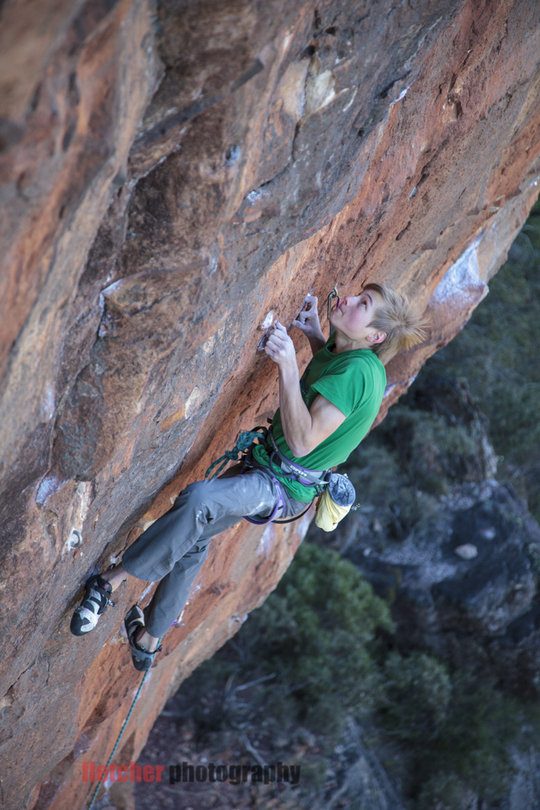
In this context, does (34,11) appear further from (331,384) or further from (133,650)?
(133,650)

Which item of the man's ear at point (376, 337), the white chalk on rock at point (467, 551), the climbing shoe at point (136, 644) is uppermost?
the man's ear at point (376, 337)

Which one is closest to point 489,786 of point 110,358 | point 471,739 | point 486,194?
point 471,739

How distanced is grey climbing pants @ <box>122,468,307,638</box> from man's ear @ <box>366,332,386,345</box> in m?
0.76

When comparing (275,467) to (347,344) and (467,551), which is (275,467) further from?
(467,551)

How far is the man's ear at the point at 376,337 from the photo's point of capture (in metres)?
3.11

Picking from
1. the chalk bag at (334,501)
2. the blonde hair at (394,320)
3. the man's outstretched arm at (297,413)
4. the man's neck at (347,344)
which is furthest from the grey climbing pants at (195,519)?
the blonde hair at (394,320)

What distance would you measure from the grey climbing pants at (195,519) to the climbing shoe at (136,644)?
1.46 feet

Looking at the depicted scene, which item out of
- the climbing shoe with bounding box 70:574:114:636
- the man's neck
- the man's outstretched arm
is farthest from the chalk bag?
the climbing shoe with bounding box 70:574:114:636

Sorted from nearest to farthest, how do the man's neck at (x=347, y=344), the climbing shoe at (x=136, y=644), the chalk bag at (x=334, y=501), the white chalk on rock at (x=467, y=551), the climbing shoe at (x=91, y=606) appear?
1. the climbing shoe at (x=91, y=606)
2. the man's neck at (x=347, y=344)
3. the chalk bag at (x=334, y=501)
4. the climbing shoe at (x=136, y=644)
5. the white chalk on rock at (x=467, y=551)

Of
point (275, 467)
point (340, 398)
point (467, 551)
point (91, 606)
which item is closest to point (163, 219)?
point (340, 398)

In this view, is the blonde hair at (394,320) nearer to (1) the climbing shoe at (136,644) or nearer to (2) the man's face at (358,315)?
(2) the man's face at (358,315)

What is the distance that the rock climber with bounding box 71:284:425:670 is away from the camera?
9.59 feet

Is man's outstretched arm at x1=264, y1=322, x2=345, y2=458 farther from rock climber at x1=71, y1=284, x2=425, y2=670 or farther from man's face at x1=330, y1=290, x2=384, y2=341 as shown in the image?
man's face at x1=330, y1=290, x2=384, y2=341

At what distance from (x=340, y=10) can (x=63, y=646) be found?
2.92 meters
